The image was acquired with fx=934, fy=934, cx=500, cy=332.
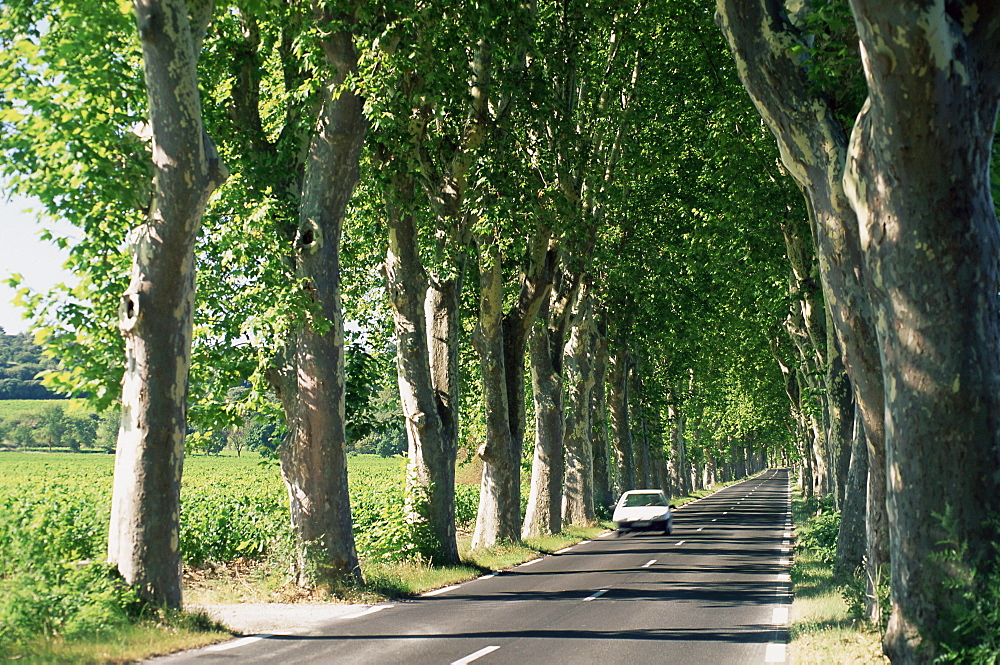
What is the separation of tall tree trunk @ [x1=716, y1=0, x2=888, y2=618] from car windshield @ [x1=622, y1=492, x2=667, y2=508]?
67.2 ft

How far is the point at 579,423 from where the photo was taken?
31.3 metres

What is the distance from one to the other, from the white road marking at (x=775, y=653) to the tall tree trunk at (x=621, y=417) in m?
29.5

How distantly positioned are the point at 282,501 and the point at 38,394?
369 feet

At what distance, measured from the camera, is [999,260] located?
6.77 metres

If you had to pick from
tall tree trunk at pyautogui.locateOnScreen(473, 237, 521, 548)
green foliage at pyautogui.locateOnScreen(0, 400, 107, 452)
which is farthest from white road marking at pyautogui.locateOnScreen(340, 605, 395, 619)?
green foliage at pyautogui.locateOnScreen(0, 400, 107, 452)

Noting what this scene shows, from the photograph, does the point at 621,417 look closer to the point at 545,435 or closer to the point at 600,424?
the point at 600,424

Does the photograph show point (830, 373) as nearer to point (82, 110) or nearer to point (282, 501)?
point (282, 501)

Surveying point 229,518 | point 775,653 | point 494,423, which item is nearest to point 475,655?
point 775,653

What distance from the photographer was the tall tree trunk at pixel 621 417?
40.0 m

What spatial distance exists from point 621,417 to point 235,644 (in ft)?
104

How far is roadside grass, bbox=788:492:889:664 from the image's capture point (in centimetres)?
849

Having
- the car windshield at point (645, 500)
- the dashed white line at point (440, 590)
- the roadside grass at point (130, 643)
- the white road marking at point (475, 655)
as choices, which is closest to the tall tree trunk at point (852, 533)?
the dashed white line at point (440, 590)

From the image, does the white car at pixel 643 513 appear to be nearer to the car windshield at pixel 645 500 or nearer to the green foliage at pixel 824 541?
the car windshield at pixel 645 500

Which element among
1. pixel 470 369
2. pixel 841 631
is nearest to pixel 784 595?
pixel 841 631
